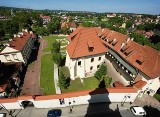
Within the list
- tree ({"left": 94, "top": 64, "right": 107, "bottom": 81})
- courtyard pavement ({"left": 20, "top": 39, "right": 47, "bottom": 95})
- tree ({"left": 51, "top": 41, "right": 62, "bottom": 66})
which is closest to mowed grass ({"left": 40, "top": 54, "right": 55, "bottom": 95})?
courtyard pavement ({"left": 20, "top": 39, "right": 47, "bottom": 95})

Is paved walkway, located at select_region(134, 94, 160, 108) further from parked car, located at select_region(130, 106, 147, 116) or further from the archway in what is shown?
the archway

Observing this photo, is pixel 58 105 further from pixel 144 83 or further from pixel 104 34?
pixel 104 34

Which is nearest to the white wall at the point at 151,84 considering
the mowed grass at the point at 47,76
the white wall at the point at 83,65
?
the white wall at the point at 83,65

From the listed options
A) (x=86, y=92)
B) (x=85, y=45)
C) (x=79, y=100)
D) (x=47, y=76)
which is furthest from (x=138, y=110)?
(x=47, y=76)

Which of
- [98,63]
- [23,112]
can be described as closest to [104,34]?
[98,63]

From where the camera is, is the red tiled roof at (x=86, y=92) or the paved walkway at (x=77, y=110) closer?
the red tiled roof at (x=86, y=92)

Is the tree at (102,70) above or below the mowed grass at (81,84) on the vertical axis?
above

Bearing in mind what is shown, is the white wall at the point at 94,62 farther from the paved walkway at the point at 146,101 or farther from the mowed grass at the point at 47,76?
the paved walkway at the point at 146,101
